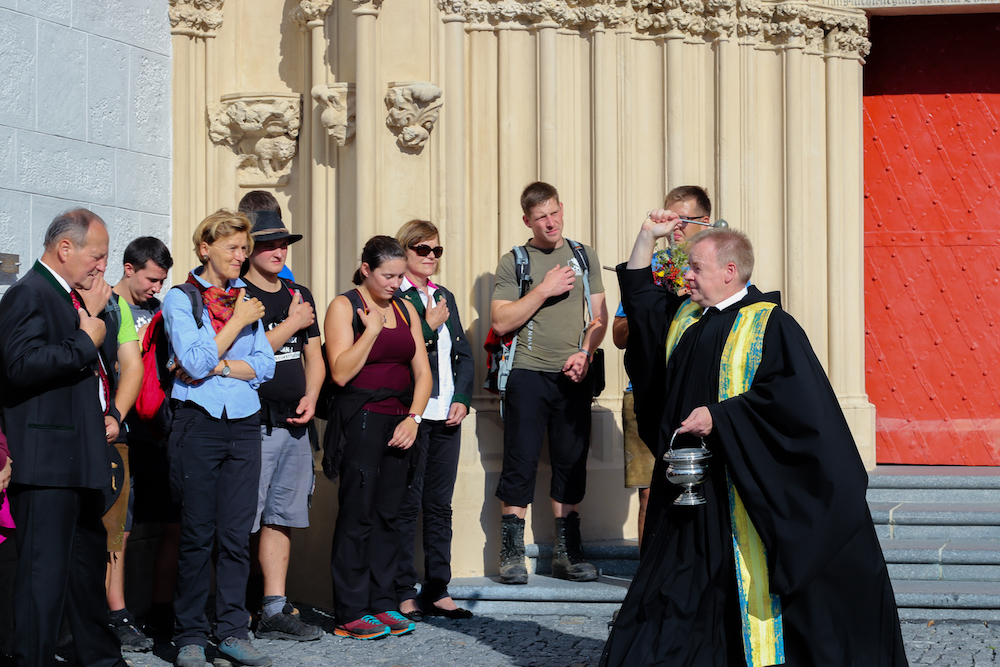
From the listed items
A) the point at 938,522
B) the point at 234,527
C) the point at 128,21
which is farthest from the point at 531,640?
the point at 128,21

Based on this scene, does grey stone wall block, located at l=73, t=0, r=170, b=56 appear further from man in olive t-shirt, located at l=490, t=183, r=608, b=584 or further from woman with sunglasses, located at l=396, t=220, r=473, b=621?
man in olive t-shirt, located at l=490, t=183, r=608, b=584

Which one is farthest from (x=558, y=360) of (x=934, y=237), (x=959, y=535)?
(x=934, y=237)

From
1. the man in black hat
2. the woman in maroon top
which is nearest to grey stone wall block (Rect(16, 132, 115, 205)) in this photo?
the man in black hat

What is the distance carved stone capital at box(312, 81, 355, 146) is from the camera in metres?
6.56

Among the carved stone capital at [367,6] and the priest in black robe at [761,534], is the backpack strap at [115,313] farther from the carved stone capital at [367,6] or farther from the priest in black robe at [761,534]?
the carved stone capital at [367,6]

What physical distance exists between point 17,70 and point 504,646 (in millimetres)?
3674

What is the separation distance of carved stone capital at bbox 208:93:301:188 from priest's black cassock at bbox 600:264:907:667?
3828 mm

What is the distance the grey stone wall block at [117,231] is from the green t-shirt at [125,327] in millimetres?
1585

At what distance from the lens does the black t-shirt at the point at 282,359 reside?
519cm

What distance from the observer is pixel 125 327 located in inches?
186

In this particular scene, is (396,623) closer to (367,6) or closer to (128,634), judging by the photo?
(128,634)

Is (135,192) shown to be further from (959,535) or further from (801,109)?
(959,535)

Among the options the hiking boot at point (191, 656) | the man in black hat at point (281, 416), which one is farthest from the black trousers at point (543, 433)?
the hiking boot at point (191, 656)

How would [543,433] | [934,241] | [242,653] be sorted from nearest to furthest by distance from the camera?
[242,653] → [543,433] → [934,241]
